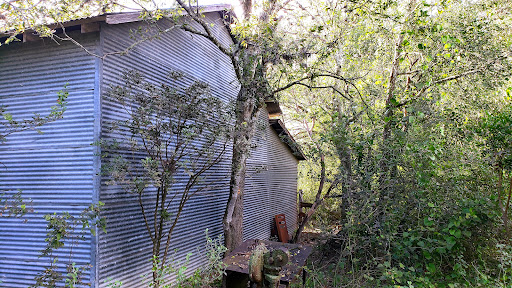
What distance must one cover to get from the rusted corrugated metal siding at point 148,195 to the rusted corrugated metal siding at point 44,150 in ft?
0.92

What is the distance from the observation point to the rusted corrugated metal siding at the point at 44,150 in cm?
488

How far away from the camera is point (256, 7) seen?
26.0 ft

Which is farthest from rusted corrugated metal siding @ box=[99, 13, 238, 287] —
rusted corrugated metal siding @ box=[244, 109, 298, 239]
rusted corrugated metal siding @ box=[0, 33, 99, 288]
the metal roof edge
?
the metal roof edge

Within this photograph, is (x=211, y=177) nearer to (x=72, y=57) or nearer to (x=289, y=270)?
(x=289, y=270)

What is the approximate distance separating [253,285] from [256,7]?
20.8ft

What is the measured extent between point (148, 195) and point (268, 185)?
5838 mm

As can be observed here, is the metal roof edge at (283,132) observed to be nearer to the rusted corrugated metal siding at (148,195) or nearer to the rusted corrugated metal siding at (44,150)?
the rusted corrugated metal siding at (148,195)

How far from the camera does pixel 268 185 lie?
11.1m

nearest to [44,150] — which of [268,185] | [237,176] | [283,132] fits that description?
[237,176]

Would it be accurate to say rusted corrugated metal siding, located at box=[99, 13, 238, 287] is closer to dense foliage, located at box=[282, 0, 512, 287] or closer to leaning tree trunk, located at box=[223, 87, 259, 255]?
leaning tree trunk, located at box=[223, 87, 259, 255]

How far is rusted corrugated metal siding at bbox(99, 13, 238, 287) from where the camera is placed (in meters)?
5.03

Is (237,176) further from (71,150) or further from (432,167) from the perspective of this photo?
(432,167)

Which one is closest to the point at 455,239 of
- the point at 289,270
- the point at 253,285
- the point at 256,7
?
the point at 289,270

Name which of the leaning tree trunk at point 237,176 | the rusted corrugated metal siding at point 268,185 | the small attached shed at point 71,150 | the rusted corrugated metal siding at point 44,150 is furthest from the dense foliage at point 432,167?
the rusted corrugated metal siding at point 44,150
